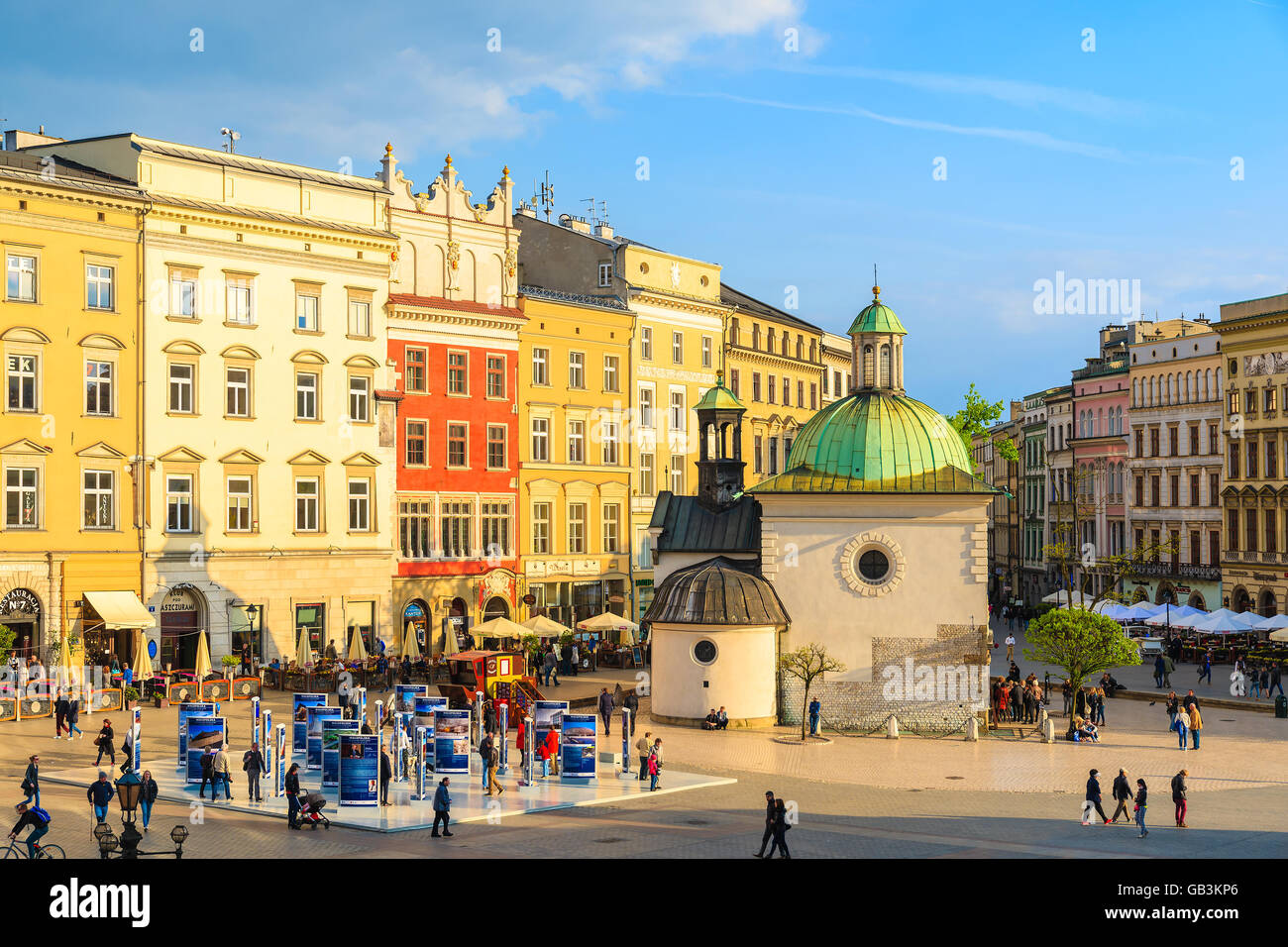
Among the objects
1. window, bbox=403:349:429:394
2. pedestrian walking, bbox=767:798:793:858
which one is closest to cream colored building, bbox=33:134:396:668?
window, bbox=403:349:429:394

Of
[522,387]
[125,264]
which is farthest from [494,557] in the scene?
[125,264]

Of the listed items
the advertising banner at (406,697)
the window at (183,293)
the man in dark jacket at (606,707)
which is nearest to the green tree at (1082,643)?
the man in dark jacket at (606,707)

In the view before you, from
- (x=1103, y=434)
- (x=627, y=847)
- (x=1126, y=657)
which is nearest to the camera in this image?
(x=627, y=847)

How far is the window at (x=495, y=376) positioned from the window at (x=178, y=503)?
16.0m

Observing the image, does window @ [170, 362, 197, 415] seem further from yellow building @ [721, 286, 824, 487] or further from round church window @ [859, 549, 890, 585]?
yellow building @ [721, 286, 824, 487]

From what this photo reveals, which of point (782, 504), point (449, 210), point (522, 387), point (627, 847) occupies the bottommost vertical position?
point (627, 847)

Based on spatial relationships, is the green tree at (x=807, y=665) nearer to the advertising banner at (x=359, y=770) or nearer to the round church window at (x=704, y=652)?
the round church window at (x=704, y=652)

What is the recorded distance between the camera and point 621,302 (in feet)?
252

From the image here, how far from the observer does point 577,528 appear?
2901 inches

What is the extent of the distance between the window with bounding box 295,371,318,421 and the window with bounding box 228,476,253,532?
3.50 metres

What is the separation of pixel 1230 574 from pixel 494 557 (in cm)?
4065

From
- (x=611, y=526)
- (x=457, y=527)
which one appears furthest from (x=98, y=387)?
(x=611, y=526)
